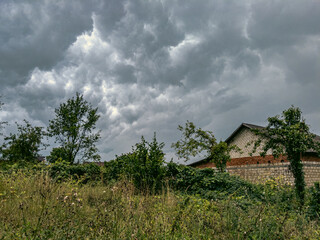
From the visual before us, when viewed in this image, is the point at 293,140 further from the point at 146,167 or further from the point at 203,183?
the point at 146,167

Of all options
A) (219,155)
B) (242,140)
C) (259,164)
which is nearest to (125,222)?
(219,155)

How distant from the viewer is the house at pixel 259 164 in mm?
16984

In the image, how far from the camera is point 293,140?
11859mm

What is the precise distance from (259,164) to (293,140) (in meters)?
7.31

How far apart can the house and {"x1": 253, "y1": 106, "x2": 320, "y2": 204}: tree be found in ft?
7.14

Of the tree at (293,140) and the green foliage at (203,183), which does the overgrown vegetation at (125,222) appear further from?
the tree at (293,140)

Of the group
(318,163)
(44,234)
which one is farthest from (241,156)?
(44,234)

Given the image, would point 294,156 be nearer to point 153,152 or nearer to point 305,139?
point 305,139

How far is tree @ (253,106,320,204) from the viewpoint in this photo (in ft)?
37.8

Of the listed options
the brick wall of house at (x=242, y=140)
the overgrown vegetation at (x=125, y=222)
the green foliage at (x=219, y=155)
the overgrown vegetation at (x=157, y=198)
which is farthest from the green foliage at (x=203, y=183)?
the brick wall of house at (x=242, y=140)

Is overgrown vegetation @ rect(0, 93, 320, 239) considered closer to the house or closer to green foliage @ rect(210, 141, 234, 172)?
green foliage @ rect(210, 141, 234, 172)

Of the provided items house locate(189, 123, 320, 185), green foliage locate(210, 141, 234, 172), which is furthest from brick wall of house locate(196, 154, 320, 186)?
green foliage locate(210, 141, 234, 172)

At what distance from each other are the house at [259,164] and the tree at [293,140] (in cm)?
218

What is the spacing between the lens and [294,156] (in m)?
11.8
